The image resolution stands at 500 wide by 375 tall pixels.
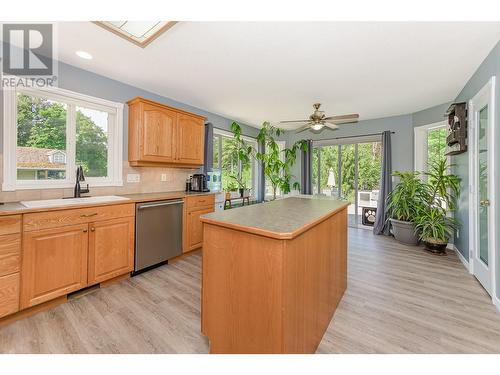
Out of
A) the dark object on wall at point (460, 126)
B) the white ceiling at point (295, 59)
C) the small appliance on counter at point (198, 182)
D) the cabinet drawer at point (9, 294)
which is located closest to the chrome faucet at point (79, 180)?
the cabinet drawer at point (9, 294)

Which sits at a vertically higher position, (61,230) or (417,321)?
(61,230)

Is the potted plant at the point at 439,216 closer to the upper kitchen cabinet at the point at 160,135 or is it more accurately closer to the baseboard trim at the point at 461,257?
the baseboard trim at the point at 461,257

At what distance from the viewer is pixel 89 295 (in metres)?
2.10

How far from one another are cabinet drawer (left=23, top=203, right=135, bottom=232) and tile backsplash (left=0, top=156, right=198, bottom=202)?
Answer: 64 cm

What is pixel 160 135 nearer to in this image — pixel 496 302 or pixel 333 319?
pixel 333 319

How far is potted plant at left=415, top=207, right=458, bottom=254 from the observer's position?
331 cm

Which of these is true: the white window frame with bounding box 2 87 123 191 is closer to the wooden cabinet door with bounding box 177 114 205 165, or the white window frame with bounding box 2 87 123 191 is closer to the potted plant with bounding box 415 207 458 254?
the wooden cabinet door with bounding box 177 114 205 165

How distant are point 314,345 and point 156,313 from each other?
1.31 metres

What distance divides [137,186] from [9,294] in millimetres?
1690

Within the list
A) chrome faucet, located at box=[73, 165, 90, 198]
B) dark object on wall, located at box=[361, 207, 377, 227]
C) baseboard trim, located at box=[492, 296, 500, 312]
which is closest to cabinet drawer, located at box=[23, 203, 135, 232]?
chrome faucet, located at box=[73, 165, 90, 198]

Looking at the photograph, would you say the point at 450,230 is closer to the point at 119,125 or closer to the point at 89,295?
the point at 89,295

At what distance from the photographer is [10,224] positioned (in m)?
1.65

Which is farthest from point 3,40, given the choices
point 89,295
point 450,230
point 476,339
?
point 450,230

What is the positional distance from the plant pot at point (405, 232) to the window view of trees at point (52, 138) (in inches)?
190
